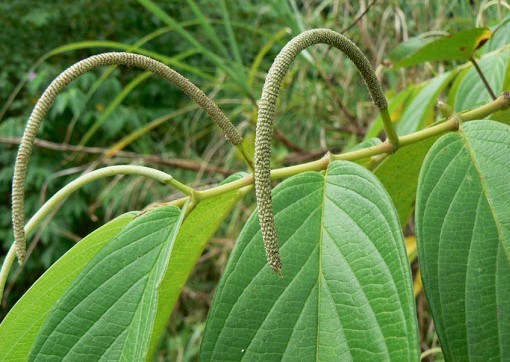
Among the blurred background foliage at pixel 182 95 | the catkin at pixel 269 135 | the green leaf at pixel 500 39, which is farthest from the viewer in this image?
the blurred background foliage at pixel 182 95

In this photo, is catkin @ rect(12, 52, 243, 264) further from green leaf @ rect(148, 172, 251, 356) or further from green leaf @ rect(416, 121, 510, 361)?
green leaf @ rect(416, 121, 510, 361)

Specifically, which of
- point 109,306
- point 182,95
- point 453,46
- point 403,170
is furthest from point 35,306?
point 182,95

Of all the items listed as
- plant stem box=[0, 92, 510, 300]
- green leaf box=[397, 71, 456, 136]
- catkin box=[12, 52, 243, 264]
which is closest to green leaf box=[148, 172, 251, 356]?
plant stem box=[0, 92, 510, 300]

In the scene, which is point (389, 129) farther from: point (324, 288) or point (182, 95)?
point (182, 95)

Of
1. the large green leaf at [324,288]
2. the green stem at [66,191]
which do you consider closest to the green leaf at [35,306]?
the green stem at [66,191]

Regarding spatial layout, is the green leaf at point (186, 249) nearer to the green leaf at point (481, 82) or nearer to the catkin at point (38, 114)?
the catkin at point (38, 114)

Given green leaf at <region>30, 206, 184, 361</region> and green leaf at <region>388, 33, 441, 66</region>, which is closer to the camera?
green leaf at <region>30, 206, 184, 361</region>
